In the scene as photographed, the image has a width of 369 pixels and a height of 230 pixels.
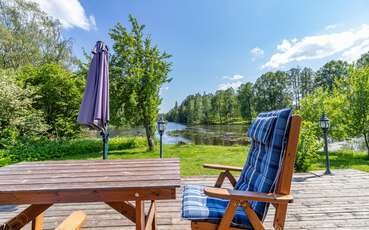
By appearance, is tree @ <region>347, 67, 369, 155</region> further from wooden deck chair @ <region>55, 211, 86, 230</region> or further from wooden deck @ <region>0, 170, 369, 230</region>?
wooden deck chair @ <region>55, 211, 86, 230</region>

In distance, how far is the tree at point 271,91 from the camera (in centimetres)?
3183

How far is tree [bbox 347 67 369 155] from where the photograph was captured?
6738 mm

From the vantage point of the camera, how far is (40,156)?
23.0 ft

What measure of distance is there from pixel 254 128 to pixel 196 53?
12.1 meters

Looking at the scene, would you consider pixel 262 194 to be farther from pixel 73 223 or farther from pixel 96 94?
pixel 96 94

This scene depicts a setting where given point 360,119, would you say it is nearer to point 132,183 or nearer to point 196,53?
point 132,183


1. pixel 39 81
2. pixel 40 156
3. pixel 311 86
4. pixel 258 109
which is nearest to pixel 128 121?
pixel 40 156

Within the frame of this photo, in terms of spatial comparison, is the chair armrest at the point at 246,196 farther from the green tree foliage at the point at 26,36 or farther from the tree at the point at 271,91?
the tree at the point at 271,91

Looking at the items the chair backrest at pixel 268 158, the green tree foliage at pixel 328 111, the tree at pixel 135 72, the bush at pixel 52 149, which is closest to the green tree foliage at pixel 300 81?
the green tree foliage at pixel 328 111

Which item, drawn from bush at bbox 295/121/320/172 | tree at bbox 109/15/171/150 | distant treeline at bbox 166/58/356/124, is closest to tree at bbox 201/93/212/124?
distant treeline at bbox 166/58/356/124

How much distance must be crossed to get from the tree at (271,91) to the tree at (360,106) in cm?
2500

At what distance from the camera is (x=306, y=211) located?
8.09 ft

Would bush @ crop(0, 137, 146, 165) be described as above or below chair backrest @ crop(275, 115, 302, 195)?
below

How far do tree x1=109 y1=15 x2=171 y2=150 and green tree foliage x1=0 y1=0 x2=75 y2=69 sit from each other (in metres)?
7.54
